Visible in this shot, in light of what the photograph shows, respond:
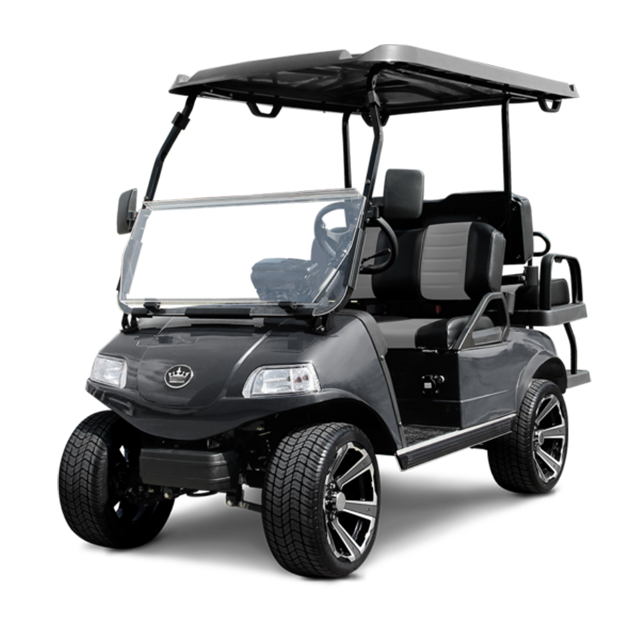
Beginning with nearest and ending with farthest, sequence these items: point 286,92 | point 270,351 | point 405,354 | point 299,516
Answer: point 299,516 → point 270,351 → point 405,354 → point 286,92

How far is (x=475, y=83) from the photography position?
6.10m

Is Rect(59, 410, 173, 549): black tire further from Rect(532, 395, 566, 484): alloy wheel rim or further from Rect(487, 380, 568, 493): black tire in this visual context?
Rect(532, 395, 566, 484): alloy wheel rim

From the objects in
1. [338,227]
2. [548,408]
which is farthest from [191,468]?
[548,408]

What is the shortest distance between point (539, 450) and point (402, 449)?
1949 mm

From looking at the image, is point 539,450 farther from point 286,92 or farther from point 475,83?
point 286,92

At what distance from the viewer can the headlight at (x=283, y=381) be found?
4570 mm

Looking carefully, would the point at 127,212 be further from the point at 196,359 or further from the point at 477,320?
the point at 477,320

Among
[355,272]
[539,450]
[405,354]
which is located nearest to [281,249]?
[355,272]

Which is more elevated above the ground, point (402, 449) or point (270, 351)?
point (270, 351)

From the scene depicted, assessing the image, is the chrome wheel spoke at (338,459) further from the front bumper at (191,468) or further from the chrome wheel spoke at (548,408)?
the chrome wheel spoke at (548,408)

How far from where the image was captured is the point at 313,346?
15.5 feet

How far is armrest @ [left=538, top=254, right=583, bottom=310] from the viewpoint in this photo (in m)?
6.75

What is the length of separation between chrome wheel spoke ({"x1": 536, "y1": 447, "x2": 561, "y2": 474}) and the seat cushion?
1110 millimetres

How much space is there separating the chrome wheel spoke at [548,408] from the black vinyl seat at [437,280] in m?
0.84
